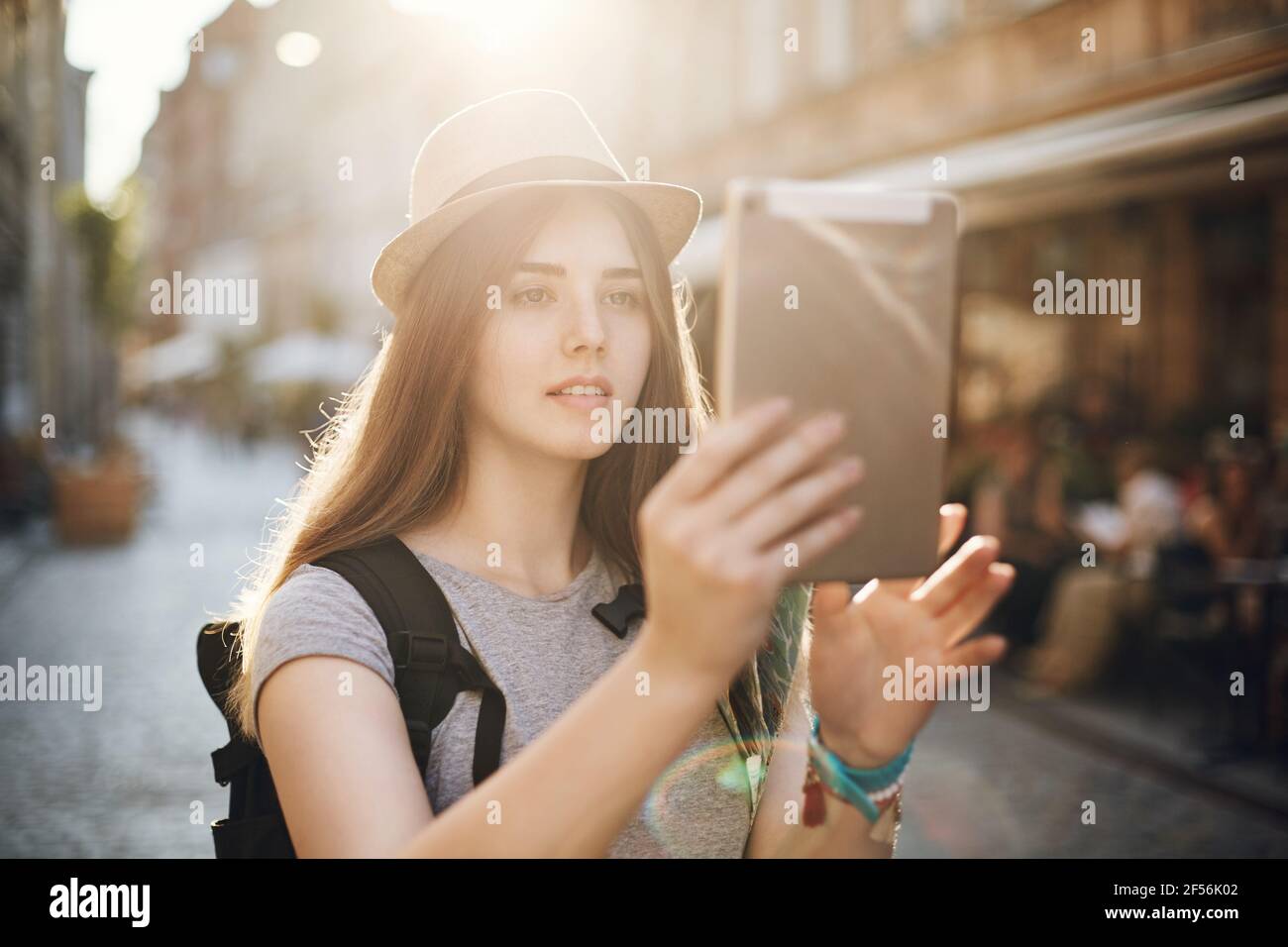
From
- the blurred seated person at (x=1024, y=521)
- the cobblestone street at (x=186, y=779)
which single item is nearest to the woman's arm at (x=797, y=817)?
the cobblestone street at (x=186, y=779)

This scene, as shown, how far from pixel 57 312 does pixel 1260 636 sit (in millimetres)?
15225

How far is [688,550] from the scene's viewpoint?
39.0 inches

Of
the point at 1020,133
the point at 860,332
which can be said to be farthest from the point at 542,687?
the point at 1020,133

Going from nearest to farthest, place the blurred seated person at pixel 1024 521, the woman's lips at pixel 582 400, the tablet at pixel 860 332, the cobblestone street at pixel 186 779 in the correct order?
the tablet at pixel 860 332, the woman's lips at pixel 582 400, the cobblestone street at pixel 186 779, the blurred seated person at pixel 1024 521

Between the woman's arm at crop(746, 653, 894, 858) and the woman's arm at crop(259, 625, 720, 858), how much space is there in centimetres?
42

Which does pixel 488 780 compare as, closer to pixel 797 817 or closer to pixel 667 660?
pixel 667 660

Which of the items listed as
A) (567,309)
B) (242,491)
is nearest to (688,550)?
(567,309)

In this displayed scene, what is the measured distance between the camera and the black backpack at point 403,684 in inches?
61.2

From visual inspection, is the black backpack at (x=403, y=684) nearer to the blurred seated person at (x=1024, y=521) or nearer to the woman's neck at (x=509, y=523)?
the woman's neck at (x=509, y=523)

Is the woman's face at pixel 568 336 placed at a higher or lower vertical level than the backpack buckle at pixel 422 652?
higher

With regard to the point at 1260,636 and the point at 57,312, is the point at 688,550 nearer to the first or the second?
the point at 1260,636

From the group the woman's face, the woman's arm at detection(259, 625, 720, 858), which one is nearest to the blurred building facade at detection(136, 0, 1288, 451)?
the woman's face

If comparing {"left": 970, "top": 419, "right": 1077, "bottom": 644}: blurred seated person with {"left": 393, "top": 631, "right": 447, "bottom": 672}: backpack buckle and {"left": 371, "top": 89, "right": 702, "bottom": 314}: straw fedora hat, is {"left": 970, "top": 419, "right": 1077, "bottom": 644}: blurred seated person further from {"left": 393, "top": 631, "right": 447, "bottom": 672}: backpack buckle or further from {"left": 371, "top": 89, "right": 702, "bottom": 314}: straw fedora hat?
{"left": 393, "top": 631, "right": 447, "bottom": 672}: backpack buckle

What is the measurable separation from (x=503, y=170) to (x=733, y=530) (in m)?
0.93
